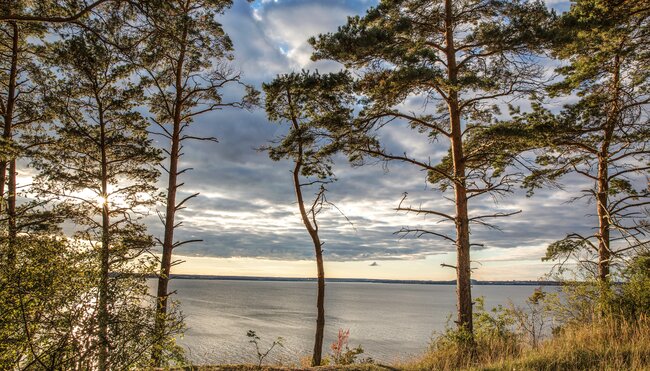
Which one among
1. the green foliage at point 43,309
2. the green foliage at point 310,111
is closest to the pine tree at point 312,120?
the green foliage at point 310,111

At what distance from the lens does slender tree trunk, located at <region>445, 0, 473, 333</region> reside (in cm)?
1062

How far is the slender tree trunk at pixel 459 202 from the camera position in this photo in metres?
10.6

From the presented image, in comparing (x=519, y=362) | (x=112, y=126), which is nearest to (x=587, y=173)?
(x=519, y=362)

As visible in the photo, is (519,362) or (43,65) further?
(43,65)

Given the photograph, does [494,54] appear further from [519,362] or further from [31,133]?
[31,133]

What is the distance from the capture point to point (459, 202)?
10891 millimetres

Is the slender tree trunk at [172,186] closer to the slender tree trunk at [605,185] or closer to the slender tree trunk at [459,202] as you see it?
the slender tree trunk at [459,202]

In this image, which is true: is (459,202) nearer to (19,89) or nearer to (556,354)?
(556,354)

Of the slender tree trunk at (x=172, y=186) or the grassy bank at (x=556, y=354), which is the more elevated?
the slender tree trunk at (x=172, y=186)

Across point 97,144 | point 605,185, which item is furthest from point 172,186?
point 605,185

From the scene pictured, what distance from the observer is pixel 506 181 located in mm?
10359

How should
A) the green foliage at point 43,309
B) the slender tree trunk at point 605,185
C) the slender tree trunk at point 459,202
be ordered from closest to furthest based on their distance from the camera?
the green foliage at point 43,309, the slender tree trunk at point 459,202, the slender tree trunk at point 605,185

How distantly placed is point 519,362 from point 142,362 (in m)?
6.00

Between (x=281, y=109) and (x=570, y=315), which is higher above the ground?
(x=281, y=109)
